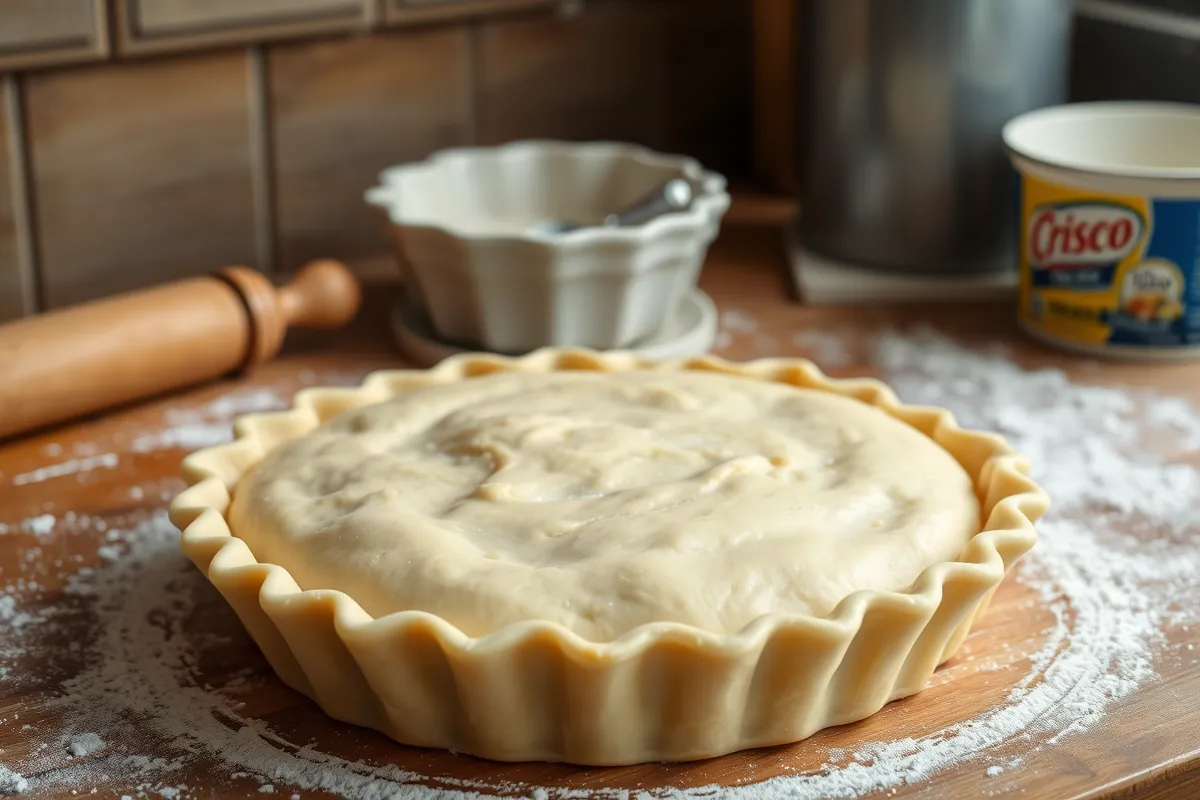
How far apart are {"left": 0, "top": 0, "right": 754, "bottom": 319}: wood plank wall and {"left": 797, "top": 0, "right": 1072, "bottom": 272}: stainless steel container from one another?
32cm

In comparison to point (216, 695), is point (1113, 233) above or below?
above

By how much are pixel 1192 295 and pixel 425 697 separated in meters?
0.96

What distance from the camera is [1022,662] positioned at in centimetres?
98

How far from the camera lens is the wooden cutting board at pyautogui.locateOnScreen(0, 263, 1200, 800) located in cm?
86

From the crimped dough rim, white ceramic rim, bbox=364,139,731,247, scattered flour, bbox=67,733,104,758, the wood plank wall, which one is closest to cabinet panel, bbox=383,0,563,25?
the wood plank wall

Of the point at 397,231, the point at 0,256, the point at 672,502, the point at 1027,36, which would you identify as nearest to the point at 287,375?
the point at 397,231

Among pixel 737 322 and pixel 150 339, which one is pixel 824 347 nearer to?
pixel 737 322

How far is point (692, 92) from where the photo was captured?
203 centimetres

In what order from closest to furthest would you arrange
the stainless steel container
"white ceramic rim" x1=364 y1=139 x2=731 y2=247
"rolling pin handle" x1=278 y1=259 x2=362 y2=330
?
"white ceramic rim" x1=364 y1=139 x2=731 y2=247
"rolling pin handle" x1=278 y1=259 x2=362 y2=330
the stainless steel container

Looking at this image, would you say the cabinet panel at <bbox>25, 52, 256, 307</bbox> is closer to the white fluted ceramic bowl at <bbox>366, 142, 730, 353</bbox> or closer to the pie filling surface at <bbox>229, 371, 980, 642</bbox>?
the white fluted ceramic bowl at <bbox>366, 142, 730, 353</bbox>

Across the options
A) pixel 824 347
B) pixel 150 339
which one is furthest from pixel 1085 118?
pixel 150 339

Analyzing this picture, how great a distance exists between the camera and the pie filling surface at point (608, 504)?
33.9 inches

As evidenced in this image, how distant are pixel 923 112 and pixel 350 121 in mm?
689

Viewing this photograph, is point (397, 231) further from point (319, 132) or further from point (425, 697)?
point (425, 697)
